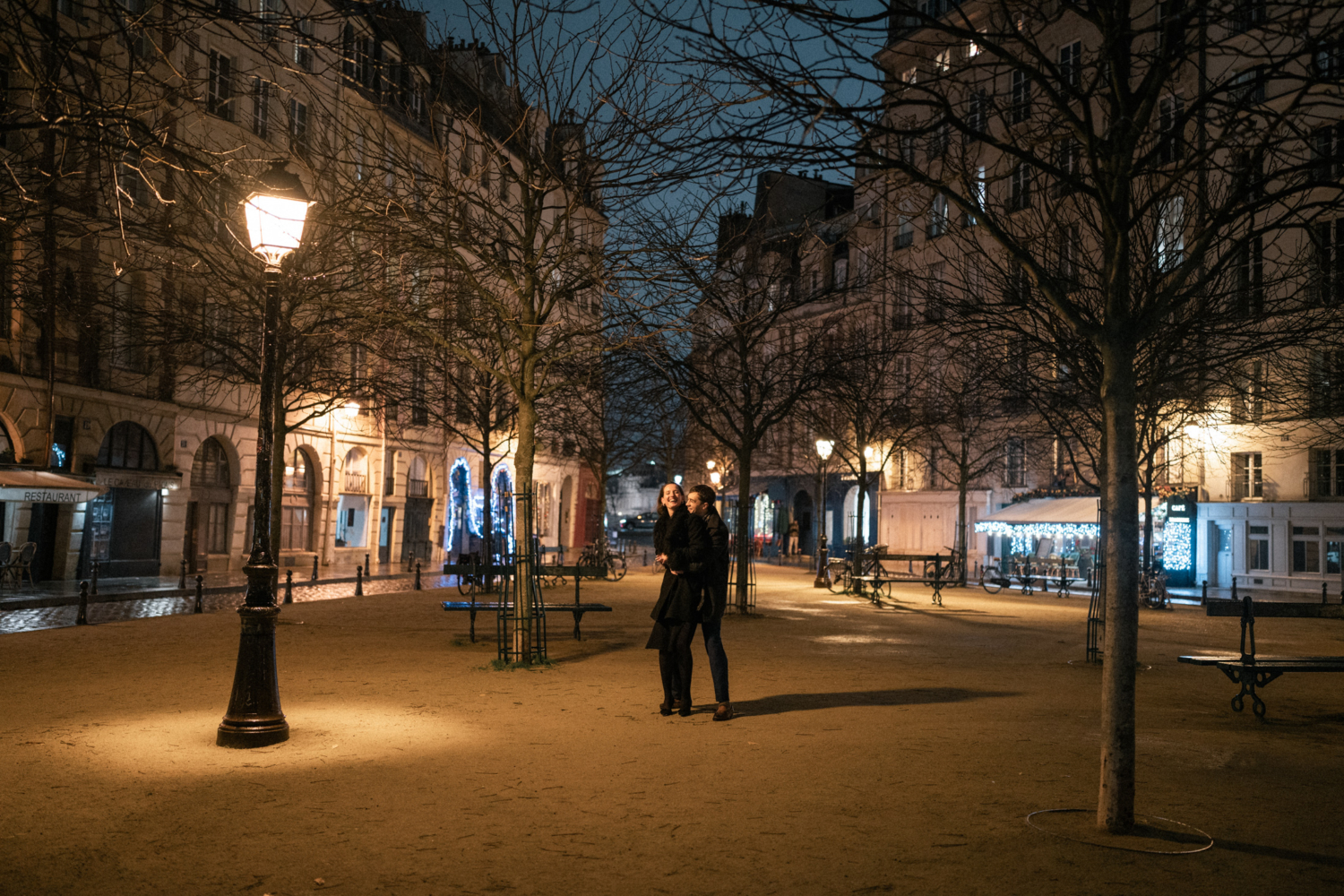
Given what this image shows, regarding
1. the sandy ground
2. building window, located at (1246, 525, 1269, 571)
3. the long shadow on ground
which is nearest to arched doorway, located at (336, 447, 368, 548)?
the sandy ground

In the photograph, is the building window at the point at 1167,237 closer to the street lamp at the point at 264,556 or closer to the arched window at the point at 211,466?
the street lamp at the point at 264,556

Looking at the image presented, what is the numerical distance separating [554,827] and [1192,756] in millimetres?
4707

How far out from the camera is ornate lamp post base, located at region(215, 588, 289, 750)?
297 inches

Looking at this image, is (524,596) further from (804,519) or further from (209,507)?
(804,519)

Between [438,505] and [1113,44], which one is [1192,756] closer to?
[1113,44]

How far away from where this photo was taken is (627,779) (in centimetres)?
682

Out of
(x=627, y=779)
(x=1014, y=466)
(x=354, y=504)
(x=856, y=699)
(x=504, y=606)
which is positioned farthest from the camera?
(x=1014, y=466)

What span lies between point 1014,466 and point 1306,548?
1115 centimetres

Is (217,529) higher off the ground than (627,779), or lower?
higher

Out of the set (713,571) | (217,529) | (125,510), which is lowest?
(217,529)

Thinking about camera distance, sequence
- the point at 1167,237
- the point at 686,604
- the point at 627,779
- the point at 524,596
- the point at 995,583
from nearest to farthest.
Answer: the point at 627,779
the point at 686,604
the point at 524,596
the point at 1167,237
the point at 995,583

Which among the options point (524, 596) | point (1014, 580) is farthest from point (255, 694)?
point (1014, 580)

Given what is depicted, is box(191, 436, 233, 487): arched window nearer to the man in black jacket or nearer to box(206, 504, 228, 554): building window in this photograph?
box(206, 504, 228, 554): building window

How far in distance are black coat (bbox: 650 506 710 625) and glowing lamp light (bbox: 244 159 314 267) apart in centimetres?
365
